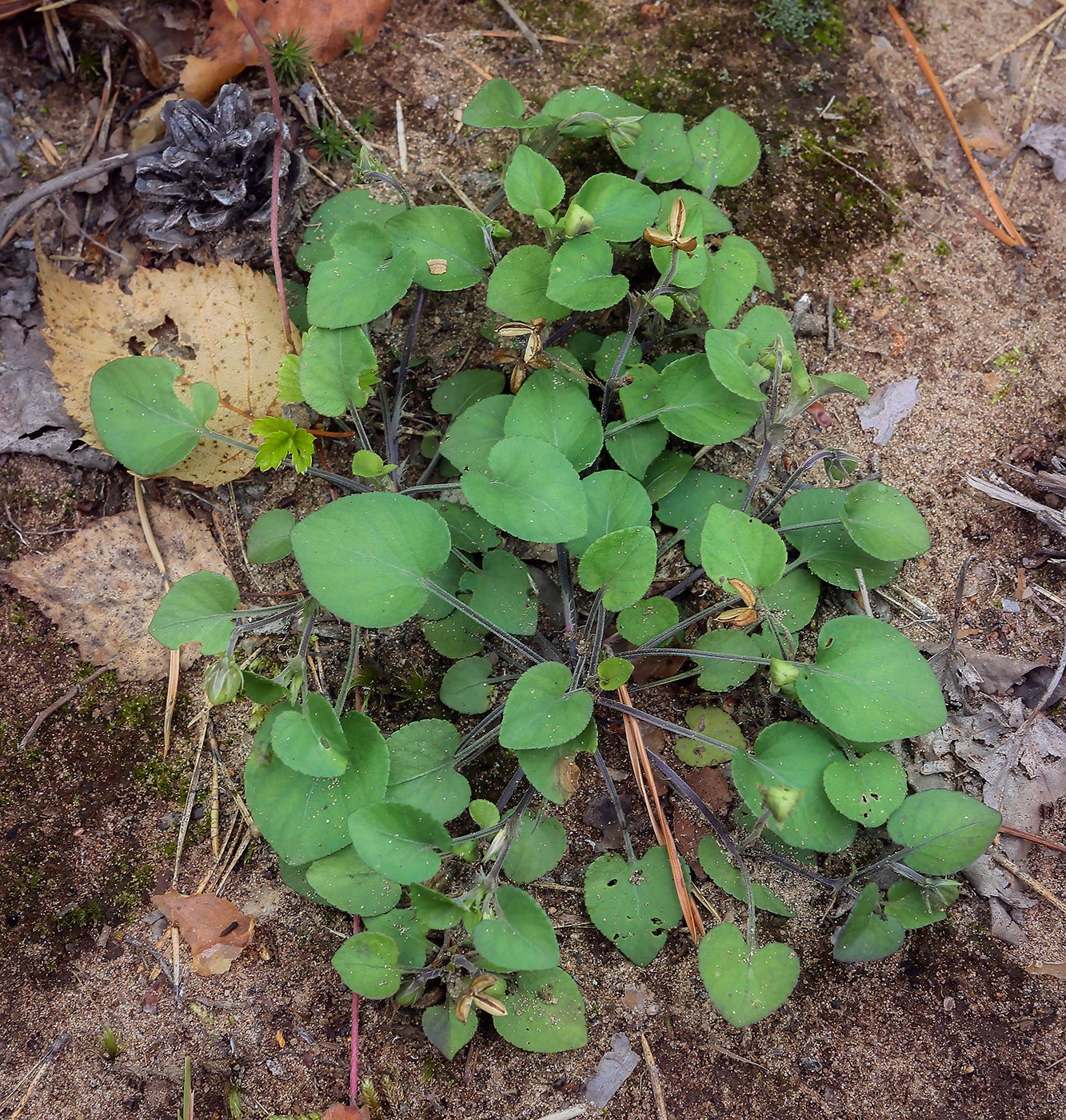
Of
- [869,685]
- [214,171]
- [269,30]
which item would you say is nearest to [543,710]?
[869,685]

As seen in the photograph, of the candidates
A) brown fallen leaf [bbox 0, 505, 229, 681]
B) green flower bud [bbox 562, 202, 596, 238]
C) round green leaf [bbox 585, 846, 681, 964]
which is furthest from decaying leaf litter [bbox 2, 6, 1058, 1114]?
brown fallen leaf [bbox 0, 505, 229, 681]

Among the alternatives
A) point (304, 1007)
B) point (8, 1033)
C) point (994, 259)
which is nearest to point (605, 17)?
point (994, 259)

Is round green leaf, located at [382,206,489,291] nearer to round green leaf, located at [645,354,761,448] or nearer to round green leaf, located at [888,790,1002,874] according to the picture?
round green leaf, located at [645,354,761,448]

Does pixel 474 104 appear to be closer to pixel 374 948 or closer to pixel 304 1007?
pixel 374 948

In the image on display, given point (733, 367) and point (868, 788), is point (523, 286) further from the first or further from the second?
point (868, 788)

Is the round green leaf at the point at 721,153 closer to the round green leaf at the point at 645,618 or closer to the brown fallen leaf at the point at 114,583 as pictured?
the round green leaf at the point at 645,618

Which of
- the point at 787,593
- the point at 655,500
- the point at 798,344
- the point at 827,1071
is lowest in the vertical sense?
the point at 827,1071
